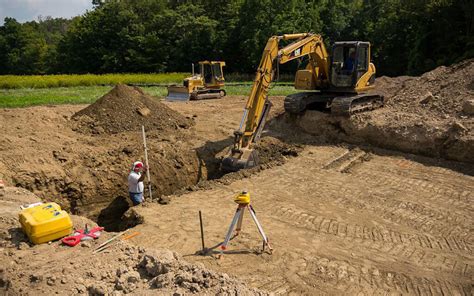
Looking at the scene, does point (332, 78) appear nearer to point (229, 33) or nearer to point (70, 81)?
point (70, 81)

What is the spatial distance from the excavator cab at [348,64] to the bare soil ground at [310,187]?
1.25 metres

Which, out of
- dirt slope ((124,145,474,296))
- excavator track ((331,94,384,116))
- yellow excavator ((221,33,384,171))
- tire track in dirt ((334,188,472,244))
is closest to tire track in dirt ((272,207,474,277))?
dirt slope ((124,145,474,296))

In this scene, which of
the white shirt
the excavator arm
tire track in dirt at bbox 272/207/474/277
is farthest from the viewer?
the excavator arm

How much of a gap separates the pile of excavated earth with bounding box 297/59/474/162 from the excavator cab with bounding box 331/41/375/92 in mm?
1133

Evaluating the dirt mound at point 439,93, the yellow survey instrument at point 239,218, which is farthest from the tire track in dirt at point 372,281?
the dirt mound at point 439,93

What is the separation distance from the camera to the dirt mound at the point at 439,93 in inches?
475

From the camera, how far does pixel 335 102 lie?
41.3 feet

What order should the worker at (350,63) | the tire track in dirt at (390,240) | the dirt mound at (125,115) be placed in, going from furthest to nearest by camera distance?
the worker at (350,63) → the dirt mound at (125,115) → the tire track in dirt at (390,240)

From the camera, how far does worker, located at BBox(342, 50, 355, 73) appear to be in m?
12.8

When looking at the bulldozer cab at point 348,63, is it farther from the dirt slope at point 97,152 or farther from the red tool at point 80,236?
the red tool at point 80,236

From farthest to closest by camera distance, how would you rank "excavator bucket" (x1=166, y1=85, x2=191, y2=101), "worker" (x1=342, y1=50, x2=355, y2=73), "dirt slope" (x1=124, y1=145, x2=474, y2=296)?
1. "excavator bucket" (x1=166, y1=85, x2=191, y2=101)
2. "worker" (x1=342, y1=50, x2=355, y2=73)
3. "dirt slope" (x1=124, y1=145, x2=474, y2=296)

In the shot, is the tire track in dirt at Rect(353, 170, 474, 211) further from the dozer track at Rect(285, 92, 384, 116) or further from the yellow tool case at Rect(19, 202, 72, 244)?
the yellow tool case at Rect(19, 202, 72, 244)

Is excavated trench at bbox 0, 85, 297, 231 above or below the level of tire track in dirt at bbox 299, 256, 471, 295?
above

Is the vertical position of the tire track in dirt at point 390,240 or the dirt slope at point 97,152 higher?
the dirt slope at point 97,152
